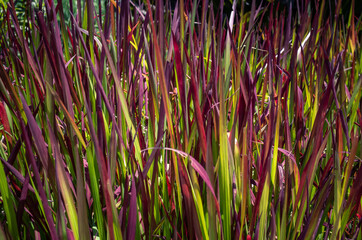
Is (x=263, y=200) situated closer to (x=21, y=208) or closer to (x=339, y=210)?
(x=339, y=210)

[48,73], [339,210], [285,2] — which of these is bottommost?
[285,2]

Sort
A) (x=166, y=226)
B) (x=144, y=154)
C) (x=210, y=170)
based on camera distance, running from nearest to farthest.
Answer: (x=210, y=170) → (x=166, y=226) → (x=144, y=154)

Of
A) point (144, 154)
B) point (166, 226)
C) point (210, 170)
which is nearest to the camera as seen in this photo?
point (210, 170)

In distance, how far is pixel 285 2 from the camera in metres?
4.62

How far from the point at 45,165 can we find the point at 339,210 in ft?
1.29

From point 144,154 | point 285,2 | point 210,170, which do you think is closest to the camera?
point 210,170

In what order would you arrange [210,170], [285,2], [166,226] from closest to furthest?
[210,170], [166,226], [285,2]

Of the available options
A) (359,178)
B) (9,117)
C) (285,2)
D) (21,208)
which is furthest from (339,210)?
(285,2)

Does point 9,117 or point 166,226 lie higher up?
point 9,117

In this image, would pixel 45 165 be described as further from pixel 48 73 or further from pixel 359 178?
pixel 359 178

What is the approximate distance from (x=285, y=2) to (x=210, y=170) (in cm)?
454

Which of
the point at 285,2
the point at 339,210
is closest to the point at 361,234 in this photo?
the point at 339,210

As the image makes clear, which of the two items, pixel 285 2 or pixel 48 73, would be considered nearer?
pixel 48 73

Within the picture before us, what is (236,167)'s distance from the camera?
2.00 ft
